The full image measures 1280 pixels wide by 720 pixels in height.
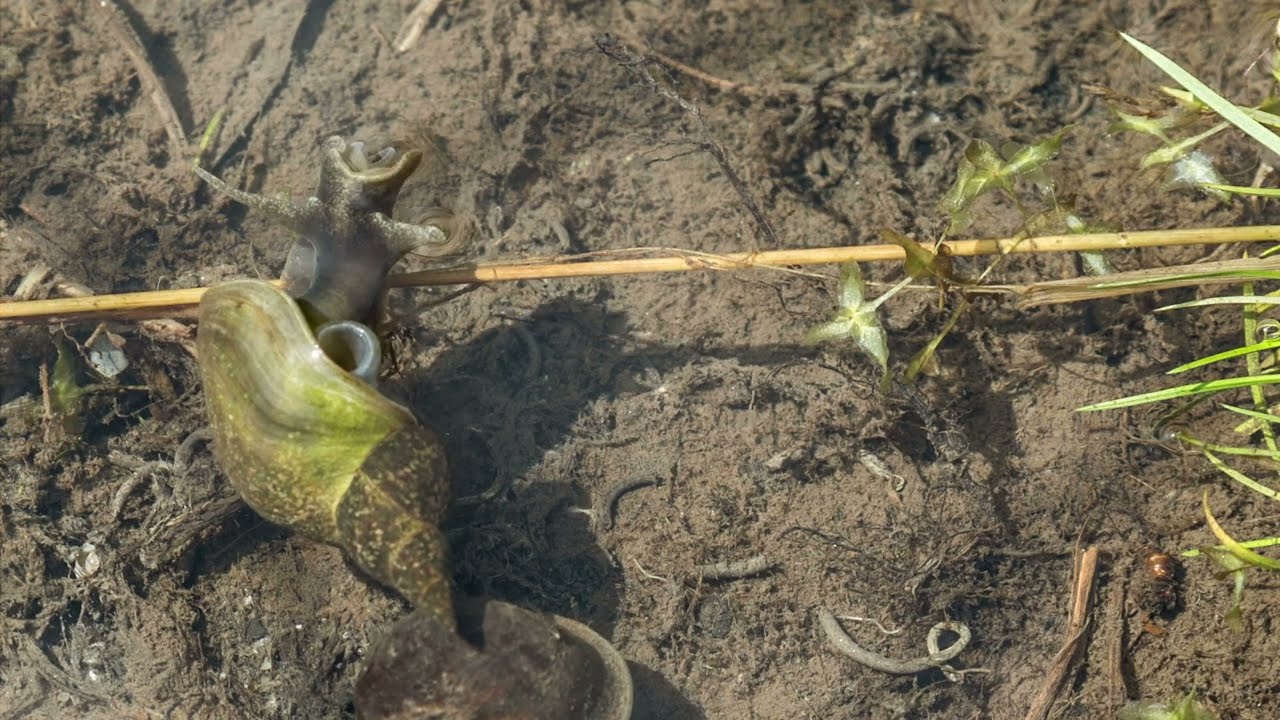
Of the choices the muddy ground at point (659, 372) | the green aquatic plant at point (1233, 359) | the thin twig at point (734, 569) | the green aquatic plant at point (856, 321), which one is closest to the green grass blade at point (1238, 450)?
the green aquatic plant at point (1233, 359)

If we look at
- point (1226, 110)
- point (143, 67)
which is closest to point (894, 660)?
point (1226, 110)

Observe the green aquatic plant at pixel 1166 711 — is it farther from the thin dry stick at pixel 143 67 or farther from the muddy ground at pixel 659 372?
the thin dry stick at pixel 143 67

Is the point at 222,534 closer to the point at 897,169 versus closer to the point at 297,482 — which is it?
the point at 297,482

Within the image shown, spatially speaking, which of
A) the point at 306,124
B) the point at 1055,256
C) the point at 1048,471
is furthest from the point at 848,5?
the point at 306,124

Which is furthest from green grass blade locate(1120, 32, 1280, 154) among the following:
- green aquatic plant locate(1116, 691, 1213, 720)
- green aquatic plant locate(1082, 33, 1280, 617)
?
green aquatic plant locate(1116, 691, 1213, 720)

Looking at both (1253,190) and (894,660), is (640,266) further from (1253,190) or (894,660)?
(1253,190)

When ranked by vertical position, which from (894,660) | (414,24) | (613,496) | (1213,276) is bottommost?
(894,660)

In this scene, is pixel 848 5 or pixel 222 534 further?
pixel 848 5
